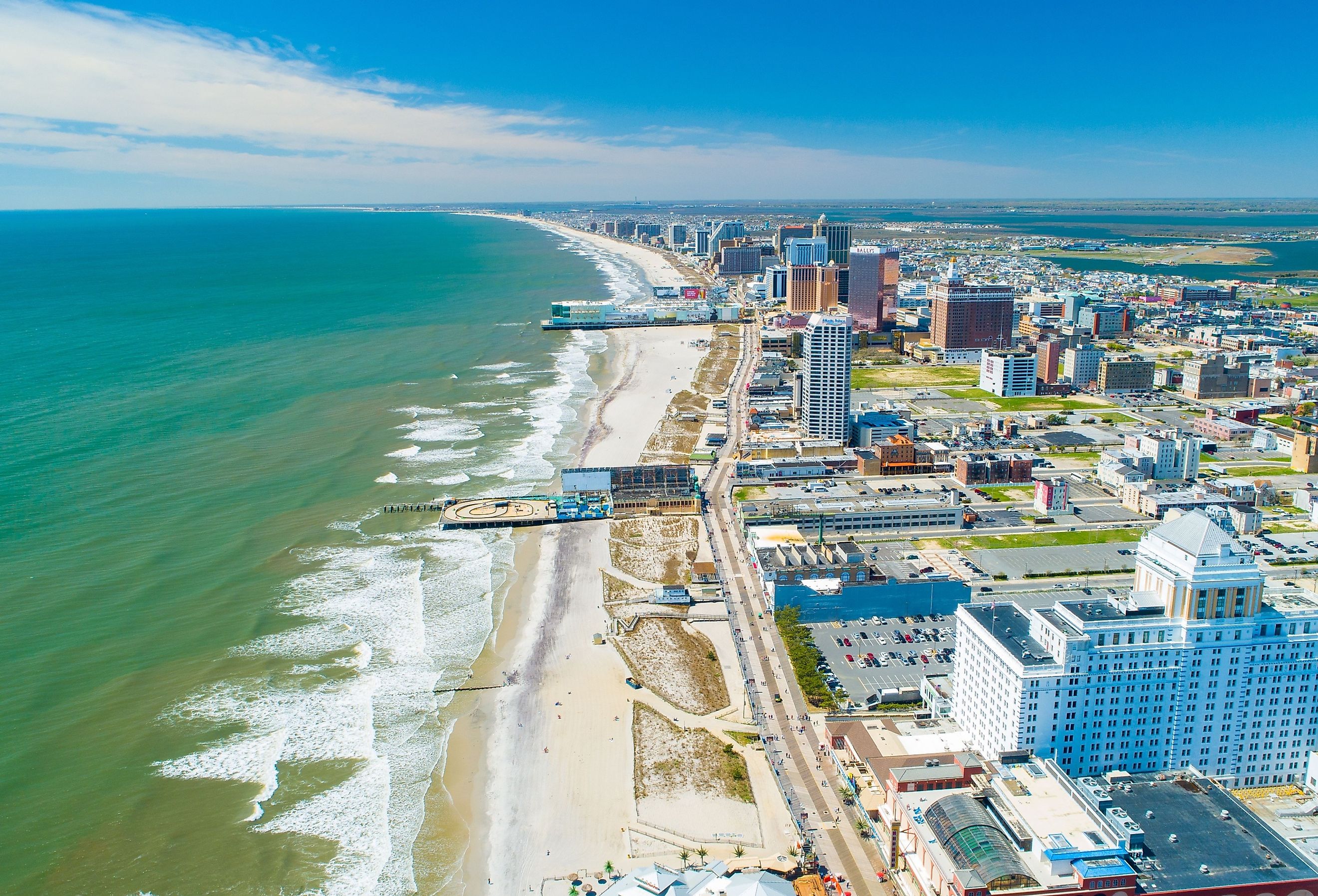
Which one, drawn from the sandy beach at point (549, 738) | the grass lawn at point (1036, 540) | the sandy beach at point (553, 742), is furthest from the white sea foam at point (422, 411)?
the grass lawn at point (1036, 540)

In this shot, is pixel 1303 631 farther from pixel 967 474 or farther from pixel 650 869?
pixel 967 474

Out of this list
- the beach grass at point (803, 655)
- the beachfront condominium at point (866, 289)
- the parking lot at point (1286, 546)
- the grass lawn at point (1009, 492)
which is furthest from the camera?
the beachfront condominium at point (866, 289)

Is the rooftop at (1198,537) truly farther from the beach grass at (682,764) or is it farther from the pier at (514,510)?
the pier at (514,510)

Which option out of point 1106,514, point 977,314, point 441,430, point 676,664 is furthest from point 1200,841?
point 977,314

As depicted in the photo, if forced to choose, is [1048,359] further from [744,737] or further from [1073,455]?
[744,737]

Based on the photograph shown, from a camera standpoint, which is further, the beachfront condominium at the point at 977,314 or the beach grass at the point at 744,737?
the beachfront condominium at the point at 977,314

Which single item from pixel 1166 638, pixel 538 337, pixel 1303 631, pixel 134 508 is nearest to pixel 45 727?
pixel 134 508

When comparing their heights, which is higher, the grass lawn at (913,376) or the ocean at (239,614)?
the grass lawn at (913,376)
